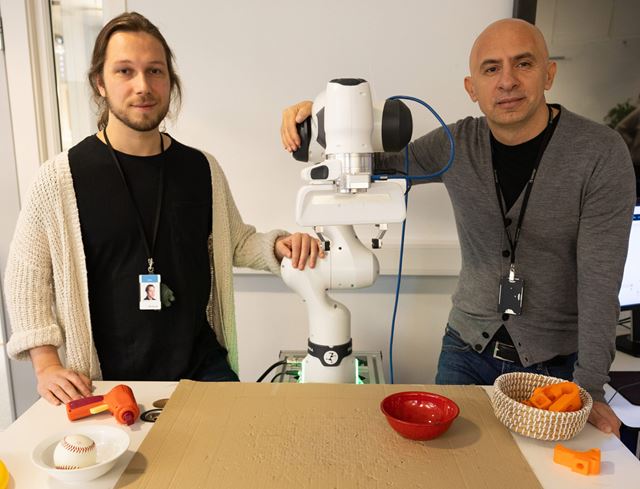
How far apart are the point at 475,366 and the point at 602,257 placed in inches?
18.7

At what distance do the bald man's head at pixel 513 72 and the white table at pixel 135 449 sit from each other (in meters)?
0.79

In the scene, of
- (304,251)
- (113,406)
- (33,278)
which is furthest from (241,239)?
(113,406)

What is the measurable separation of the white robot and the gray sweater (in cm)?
32

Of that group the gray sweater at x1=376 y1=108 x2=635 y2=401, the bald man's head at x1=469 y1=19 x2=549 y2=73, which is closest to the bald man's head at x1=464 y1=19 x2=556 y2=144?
the bald man's head at x1=469 y1=19 x2=549 y2=73

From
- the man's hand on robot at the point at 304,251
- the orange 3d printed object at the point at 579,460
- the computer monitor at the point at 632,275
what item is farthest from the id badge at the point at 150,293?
the computer monitor at the point at 632,275

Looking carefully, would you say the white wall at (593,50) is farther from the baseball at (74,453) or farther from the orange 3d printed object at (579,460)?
the baseball at (74,453)

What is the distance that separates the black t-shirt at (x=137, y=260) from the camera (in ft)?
4.45

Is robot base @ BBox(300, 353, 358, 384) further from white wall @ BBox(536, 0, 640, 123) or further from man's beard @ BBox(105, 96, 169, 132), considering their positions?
white wall @ BBox(536, 0, 640, 123)

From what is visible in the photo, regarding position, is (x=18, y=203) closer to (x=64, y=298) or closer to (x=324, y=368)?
(x=64, y=298)

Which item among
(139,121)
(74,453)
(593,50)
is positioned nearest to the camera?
(74,453)

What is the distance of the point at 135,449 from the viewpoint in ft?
3.01

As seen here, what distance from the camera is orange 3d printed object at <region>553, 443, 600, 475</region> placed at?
34.3 inches

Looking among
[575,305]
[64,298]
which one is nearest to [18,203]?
[64,298]

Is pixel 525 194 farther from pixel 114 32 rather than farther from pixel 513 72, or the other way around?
pixel 114 32
